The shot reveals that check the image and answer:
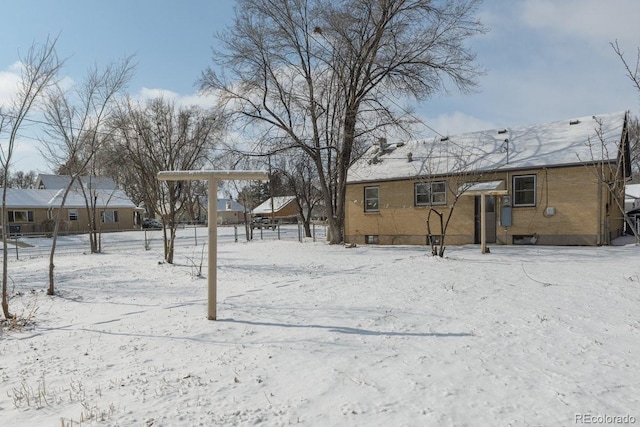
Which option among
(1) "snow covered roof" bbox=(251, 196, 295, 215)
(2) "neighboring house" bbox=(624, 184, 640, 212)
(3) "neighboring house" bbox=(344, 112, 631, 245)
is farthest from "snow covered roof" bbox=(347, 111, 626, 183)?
(1) "snow covered roof" bbox=(251, 196, 295, 215)

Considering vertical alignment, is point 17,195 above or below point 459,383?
above

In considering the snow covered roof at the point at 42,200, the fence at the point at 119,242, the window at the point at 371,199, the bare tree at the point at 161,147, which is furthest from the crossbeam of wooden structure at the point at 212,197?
the snow covered roof at the point at 42,200

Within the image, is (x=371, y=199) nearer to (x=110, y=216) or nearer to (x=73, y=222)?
(x=110, y=216)

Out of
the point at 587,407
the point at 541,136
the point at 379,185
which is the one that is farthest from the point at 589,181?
the point at 587,407

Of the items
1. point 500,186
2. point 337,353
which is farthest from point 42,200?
point 337,353

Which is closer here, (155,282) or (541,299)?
(541,299)

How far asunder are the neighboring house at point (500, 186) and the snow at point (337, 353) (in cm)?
693

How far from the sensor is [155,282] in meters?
9.82

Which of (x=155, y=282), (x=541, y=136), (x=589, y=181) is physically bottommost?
(x=155, y=282)

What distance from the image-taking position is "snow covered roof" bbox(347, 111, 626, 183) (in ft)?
49.3

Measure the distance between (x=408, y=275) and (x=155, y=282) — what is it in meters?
6.19

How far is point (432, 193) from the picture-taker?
18.0m

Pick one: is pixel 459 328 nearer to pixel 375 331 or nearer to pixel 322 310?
pixel 375 331

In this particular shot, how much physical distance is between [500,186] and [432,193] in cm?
295
